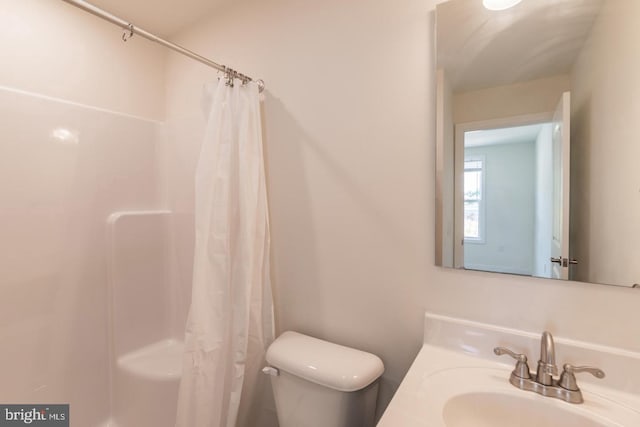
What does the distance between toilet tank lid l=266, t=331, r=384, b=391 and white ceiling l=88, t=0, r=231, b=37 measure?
5.79ft

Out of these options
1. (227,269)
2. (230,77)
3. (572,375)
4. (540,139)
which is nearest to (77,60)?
(230,77)

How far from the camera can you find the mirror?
816 millimetres

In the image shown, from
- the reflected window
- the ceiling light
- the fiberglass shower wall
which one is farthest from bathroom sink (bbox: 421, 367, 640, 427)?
the fiberglass shower wall

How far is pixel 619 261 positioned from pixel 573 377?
0.34 metres

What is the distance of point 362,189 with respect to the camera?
1.20 meters

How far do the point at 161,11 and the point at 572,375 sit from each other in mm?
2346

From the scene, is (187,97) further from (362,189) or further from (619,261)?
(619,261)

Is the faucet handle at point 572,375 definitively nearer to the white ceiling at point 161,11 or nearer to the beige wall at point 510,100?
the beige wall at point 510,100

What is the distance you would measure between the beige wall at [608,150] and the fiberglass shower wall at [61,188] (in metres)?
2.08

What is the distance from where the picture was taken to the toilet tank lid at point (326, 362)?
39.6 inches

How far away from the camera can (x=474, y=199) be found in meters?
1.05

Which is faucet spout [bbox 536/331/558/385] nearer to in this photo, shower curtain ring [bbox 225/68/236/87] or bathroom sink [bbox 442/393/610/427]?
bathroom sink [bbox 442/393/610/427]

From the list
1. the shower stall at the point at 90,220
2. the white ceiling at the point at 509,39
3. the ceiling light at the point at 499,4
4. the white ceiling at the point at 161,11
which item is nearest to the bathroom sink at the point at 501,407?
the white ceiling at the point at 509,39

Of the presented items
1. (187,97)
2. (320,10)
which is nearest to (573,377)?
(320,10)
